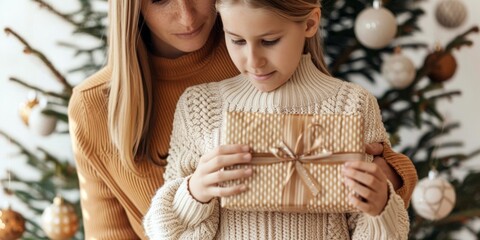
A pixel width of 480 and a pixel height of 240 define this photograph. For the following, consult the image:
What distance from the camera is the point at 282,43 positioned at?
137 centimetres

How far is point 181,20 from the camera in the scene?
1.61m

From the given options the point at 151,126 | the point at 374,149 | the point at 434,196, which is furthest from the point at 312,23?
the point at 434,196

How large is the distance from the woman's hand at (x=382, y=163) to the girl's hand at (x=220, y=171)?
0.27 meters

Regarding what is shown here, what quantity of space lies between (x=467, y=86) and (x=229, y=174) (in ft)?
8.21

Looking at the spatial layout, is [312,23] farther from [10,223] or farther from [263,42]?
[10,223]

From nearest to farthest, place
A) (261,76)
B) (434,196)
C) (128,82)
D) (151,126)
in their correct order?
(261,76) → (128,82) → (151,126) → (434,196)

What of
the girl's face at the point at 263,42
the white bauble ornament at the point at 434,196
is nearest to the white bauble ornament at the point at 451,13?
the white bauble ornament at the point at 434,196

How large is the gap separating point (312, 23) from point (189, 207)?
412 mm

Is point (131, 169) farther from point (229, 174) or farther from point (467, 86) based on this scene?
point (467, 86)

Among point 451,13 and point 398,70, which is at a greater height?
point 451,13

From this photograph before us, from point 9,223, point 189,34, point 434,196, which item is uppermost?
point 189,34

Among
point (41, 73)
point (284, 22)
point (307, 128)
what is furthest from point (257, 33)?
point (41, 73)

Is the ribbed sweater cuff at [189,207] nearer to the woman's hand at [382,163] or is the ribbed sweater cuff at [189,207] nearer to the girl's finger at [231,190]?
the girl's finger at [231,190]

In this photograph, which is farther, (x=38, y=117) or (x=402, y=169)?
(x=38, y=117)
